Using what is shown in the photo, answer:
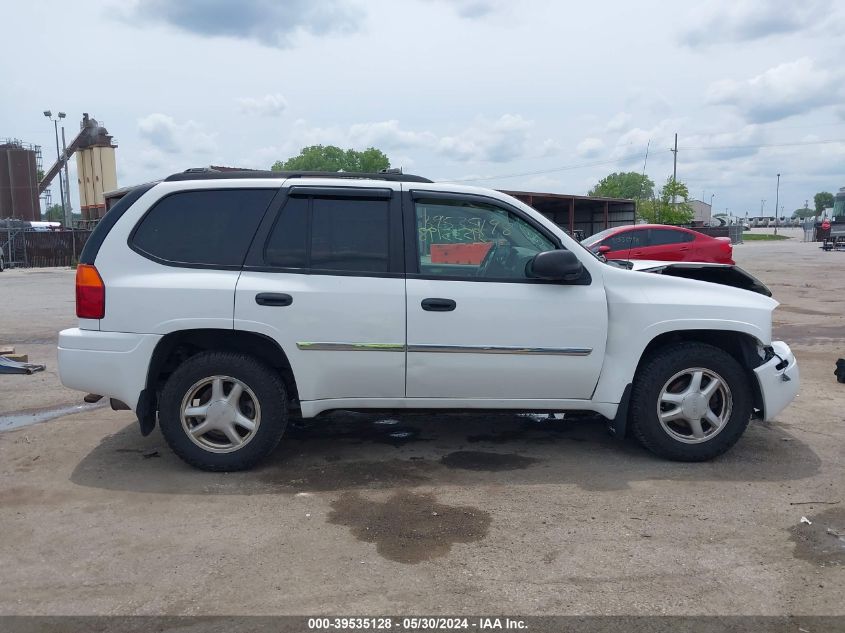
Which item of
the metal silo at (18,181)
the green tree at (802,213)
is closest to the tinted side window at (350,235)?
the metal silo at (18,181)

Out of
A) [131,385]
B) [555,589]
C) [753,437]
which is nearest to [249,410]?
[131,385]

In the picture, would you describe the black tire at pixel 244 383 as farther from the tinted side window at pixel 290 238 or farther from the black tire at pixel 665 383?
the black tire at pixel 665 383

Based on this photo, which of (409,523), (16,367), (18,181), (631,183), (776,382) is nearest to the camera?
(409,523)

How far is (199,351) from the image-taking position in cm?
479

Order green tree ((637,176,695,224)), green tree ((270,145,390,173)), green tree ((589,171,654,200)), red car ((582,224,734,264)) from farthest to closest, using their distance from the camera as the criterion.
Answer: green tree ((589,171,654,200))
green tree ((270,145,390,173))
green tree ((637,176,695,224))
red car ((582,224,734,264))

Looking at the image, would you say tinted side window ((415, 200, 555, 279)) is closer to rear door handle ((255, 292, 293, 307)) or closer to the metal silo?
rear door handle ((255, 292, 293, 307))

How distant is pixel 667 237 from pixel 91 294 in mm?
13082

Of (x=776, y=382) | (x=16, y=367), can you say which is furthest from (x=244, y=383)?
(x=16, y=367)

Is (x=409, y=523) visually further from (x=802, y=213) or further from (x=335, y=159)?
(x=802, y=213)

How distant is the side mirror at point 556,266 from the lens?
4.44 metres

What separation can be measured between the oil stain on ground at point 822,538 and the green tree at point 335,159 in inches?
3253

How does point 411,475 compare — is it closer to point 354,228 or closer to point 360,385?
point 360,385

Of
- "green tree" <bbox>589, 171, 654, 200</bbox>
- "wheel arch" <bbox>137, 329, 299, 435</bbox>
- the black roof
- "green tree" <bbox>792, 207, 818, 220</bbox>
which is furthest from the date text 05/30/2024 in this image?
"green tree" <bbox>792, 207, 818, 220</bbox>

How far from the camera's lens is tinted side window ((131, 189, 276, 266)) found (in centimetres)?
457
